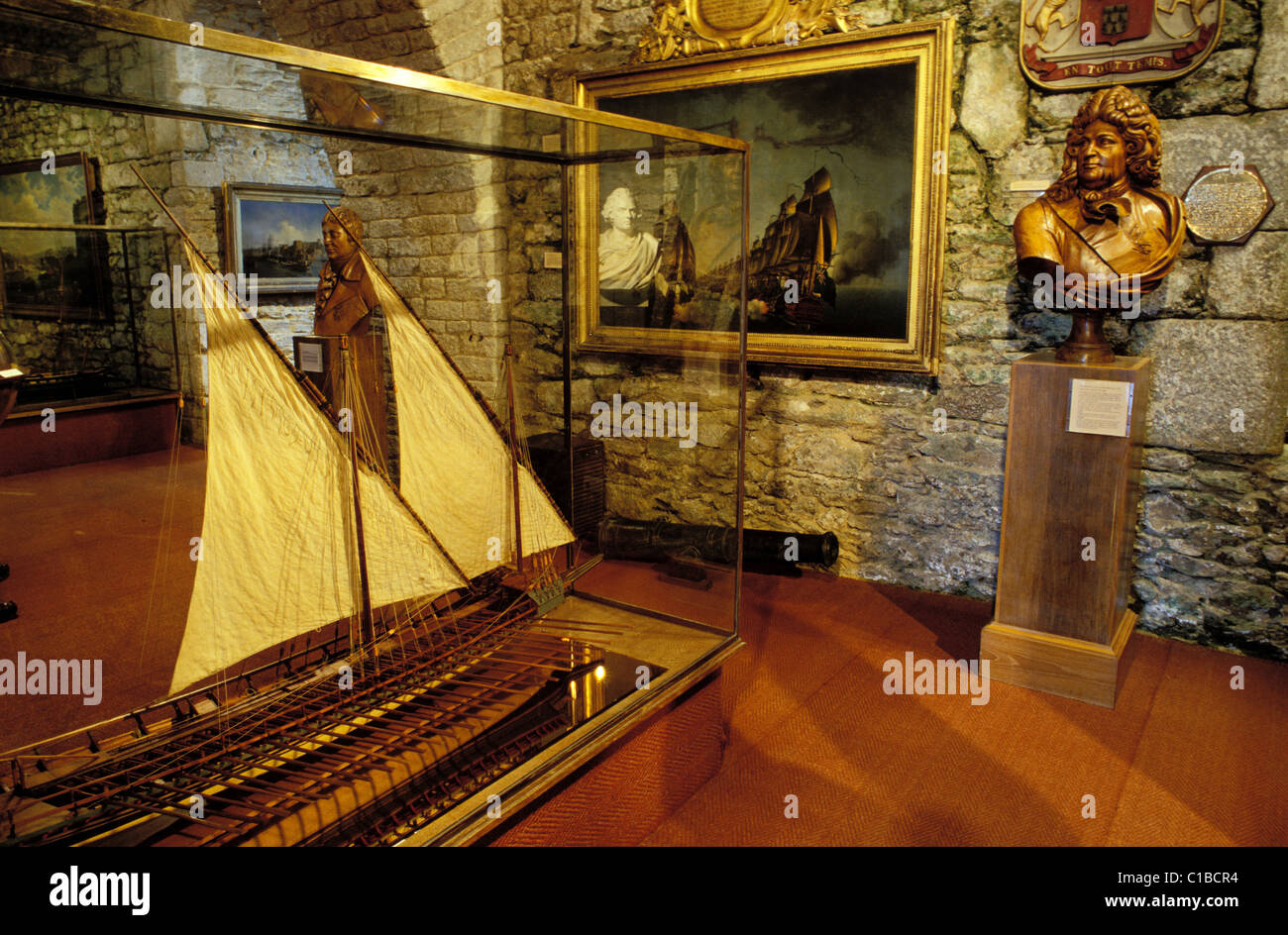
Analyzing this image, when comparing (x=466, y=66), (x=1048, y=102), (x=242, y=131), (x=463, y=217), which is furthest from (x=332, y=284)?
(x=466, y=66)

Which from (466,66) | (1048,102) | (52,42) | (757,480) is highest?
(466,66)

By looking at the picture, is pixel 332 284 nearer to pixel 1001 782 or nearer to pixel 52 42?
pixel 52 42

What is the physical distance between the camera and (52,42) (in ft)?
4.42

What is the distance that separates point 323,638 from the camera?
7.11 ft

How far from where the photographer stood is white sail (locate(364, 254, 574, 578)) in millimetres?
2250

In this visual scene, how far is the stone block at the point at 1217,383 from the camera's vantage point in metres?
3.37

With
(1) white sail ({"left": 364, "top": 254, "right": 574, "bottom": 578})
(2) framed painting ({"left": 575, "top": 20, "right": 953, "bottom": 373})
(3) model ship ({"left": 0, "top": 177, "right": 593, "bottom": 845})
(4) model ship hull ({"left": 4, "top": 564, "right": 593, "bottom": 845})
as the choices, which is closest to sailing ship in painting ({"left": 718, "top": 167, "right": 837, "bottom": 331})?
(2) framed painting ({"left": 575, "top": 20, "right": 953, "bottom": 373})

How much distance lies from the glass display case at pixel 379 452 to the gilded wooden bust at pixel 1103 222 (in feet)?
4.23

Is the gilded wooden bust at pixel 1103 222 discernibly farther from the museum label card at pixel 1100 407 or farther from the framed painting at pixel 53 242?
the framed painting at pixel 53 242

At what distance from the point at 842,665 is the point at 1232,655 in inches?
60.3

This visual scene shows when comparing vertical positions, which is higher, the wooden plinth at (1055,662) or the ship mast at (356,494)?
the ship mast at (356,494)

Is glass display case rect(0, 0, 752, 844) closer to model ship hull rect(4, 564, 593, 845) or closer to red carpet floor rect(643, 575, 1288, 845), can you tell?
model ship hull rect(4, 564, 593, 845)

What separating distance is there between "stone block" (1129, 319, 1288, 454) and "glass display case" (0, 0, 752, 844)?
1.84 m

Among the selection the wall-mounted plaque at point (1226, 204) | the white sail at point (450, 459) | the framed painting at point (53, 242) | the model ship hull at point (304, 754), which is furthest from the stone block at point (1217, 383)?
the framed painting at point (53, 242)
